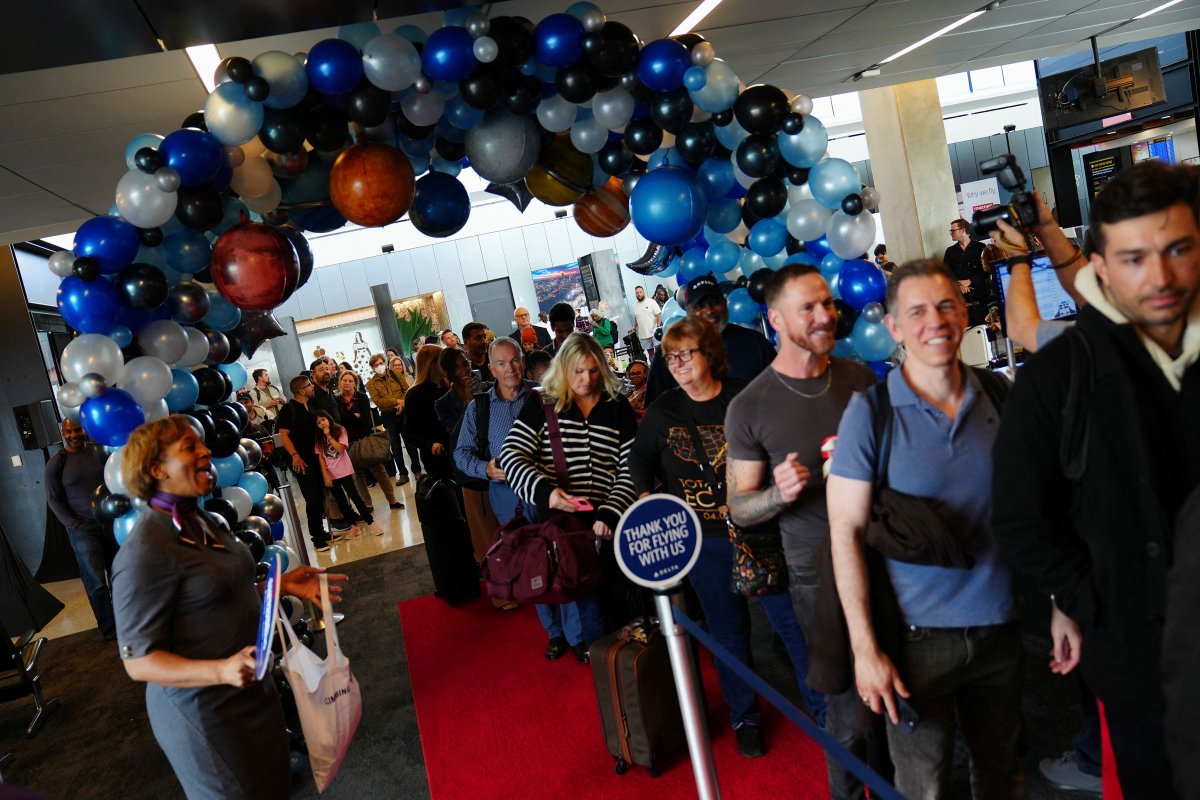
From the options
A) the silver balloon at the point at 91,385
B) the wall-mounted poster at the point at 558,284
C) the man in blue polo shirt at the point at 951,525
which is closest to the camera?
the man in blue polo shirt at the point at 951,525

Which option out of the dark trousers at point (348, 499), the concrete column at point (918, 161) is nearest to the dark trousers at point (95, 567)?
the dark trousers at point (348, 499)

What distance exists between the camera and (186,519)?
7.61ft

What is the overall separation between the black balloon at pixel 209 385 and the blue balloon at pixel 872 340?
297 centimetres

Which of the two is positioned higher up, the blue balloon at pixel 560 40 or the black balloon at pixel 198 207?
the blue balloon at pixel 560 40

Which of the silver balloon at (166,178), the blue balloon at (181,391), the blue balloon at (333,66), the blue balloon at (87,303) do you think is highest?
the blue balloon at (333,66)

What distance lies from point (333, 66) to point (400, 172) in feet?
1.60

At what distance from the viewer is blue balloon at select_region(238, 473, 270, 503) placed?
3977 mm

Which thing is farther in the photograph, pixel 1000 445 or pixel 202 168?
pixel 202 168

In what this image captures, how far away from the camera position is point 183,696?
2.21m

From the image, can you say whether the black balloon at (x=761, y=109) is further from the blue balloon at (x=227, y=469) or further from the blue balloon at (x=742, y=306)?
the blue balloon at (x=227, y=469)

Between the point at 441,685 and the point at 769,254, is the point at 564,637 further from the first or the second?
the point at 769,254

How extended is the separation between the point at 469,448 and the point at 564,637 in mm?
1112

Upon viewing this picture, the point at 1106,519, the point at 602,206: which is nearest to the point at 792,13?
the point at 602,206

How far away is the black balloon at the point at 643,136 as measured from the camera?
3.75 m
